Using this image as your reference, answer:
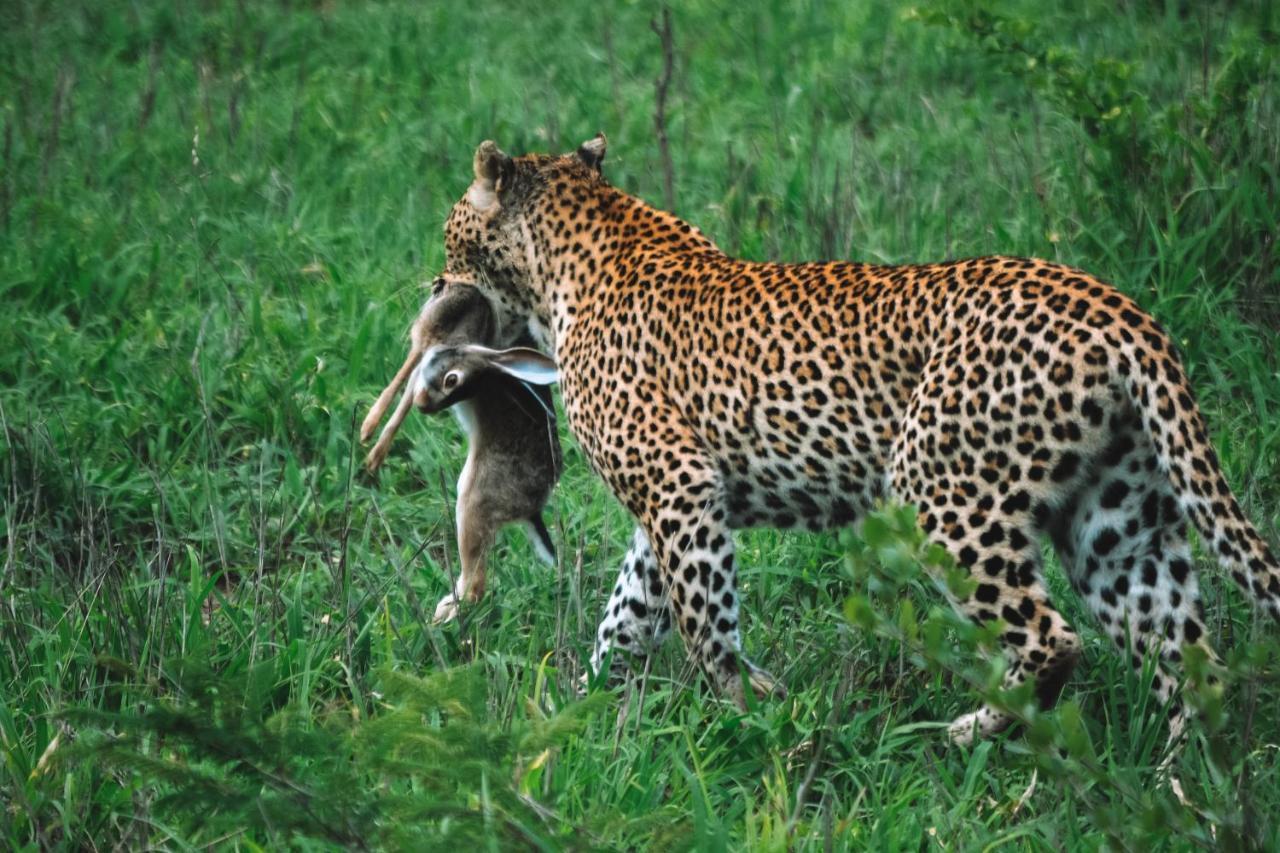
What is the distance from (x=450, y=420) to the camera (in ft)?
22.1

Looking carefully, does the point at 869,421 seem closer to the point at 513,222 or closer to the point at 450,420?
the point at 513,222

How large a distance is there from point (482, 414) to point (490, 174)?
0.80 m

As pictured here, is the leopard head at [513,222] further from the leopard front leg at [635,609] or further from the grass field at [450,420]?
the leopard front leg at [635,609]

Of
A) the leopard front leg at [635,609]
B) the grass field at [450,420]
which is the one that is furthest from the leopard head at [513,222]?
the leopard front leg at [635,609]

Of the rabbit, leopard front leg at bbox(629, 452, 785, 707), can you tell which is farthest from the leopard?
the rabbit

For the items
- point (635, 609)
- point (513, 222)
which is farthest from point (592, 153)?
point (635, 609)

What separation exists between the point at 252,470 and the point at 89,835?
8.53 ft

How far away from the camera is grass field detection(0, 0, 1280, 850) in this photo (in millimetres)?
3562

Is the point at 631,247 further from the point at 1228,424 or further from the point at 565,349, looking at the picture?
the point at 1228,424

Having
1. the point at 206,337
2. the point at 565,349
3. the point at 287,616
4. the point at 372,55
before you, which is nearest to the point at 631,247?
the point at 565,349

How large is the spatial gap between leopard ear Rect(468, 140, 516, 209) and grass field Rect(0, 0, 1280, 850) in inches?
→ 36.4

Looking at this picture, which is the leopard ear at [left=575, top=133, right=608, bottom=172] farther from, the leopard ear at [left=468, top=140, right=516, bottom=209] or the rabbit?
the rabbit

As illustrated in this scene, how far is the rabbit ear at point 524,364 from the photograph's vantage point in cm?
543

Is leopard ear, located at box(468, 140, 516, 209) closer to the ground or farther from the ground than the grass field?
farther from the ground
